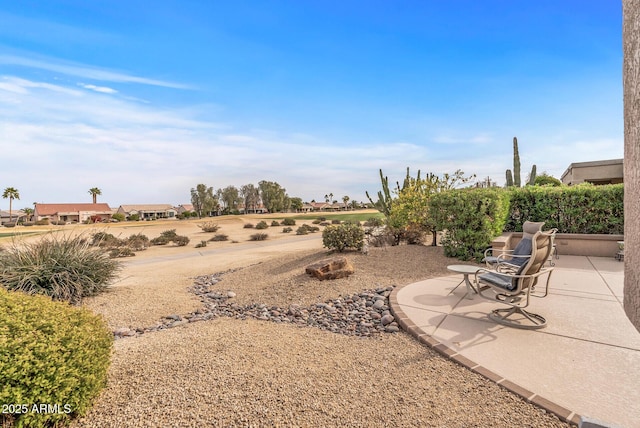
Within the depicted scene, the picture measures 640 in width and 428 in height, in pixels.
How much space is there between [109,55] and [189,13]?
10.8 ft

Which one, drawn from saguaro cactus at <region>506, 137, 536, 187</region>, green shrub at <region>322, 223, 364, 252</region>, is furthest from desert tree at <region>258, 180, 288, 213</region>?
green shrub at <region>322, 223, 364, 252</region>

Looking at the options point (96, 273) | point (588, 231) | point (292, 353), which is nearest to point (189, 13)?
point (96, 273)

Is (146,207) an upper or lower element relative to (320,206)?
upper

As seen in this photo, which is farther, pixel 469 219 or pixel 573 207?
pixel 573 207

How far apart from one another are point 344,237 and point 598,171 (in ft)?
58.6

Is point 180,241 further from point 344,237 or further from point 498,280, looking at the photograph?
point 498,280

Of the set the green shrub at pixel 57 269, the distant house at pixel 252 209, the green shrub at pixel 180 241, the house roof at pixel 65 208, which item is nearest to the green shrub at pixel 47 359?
the green shrub at pixel 57 269

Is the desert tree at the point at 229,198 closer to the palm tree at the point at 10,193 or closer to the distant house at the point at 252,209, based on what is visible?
the distant house at the point at 252,209

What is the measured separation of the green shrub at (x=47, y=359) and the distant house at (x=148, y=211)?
9019 cm

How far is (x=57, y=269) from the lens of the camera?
6.48 m

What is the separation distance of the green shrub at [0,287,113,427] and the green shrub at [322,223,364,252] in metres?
7.23

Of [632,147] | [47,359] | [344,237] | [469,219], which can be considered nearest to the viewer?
[632,147]

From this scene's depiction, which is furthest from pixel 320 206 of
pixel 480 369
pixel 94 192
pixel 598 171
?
pixel 480 369

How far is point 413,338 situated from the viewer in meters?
4.23
